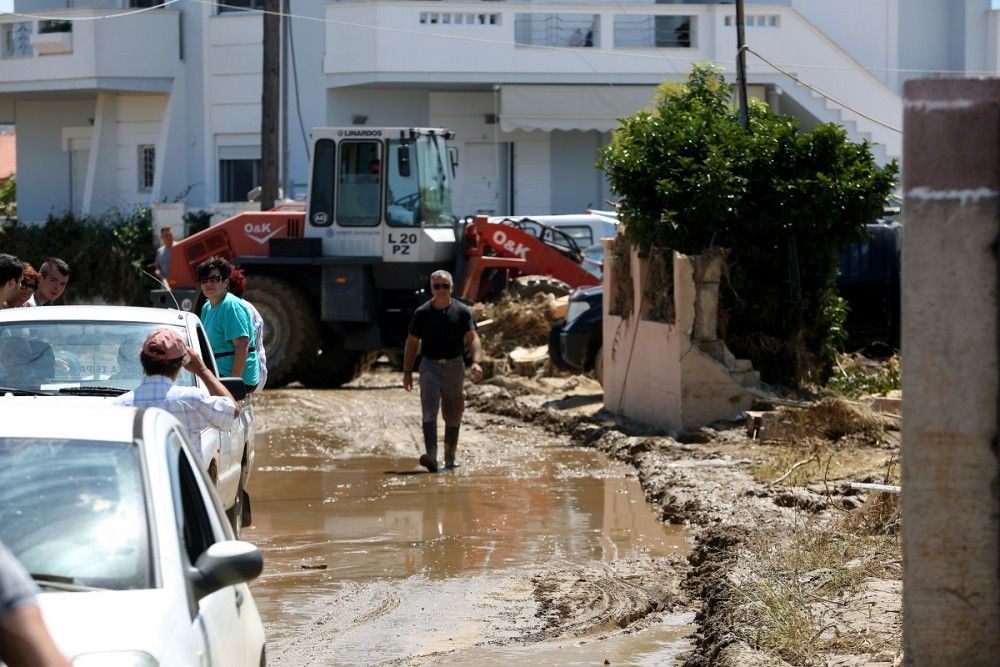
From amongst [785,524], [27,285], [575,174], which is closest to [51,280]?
[27,285]

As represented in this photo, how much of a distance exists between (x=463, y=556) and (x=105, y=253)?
903 inches

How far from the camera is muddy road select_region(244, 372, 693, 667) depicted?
24.8 feet

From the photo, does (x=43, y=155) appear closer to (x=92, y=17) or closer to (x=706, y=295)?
(x=92, y=17)

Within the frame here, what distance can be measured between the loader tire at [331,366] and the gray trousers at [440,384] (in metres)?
7.78

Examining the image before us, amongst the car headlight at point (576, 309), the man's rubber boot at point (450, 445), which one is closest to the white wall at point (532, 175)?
the car headlight at point (576, 309)

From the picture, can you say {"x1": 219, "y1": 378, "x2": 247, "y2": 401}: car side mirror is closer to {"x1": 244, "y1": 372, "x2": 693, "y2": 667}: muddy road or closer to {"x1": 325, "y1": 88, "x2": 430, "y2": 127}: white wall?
{"x1": 244, "y1": 372, "x2": 693, "y2": 667}: muddy road

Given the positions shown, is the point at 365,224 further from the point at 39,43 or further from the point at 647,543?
the point at 39,43

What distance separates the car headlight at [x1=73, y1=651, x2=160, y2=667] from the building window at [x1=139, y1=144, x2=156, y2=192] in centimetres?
3082

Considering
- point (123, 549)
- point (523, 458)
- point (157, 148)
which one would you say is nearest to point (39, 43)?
point (157, 148)

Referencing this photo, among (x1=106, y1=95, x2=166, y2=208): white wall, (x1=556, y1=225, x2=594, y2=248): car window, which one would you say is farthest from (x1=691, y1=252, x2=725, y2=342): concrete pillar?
(x1=106, y1=95, x2=166, y2=208): white wall

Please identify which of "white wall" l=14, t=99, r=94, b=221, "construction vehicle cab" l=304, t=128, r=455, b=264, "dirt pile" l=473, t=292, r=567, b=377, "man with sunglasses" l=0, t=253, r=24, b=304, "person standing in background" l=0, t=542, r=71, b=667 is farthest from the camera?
"white wall" l=14, t=99, r=94, b=221

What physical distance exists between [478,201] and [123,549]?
2767cm

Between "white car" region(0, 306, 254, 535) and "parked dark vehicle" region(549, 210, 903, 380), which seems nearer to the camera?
"white car" region(0, 306, 254, 535)

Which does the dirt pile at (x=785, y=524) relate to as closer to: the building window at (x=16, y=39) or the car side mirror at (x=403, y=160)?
the car side mirror at (x=403, y=160)
